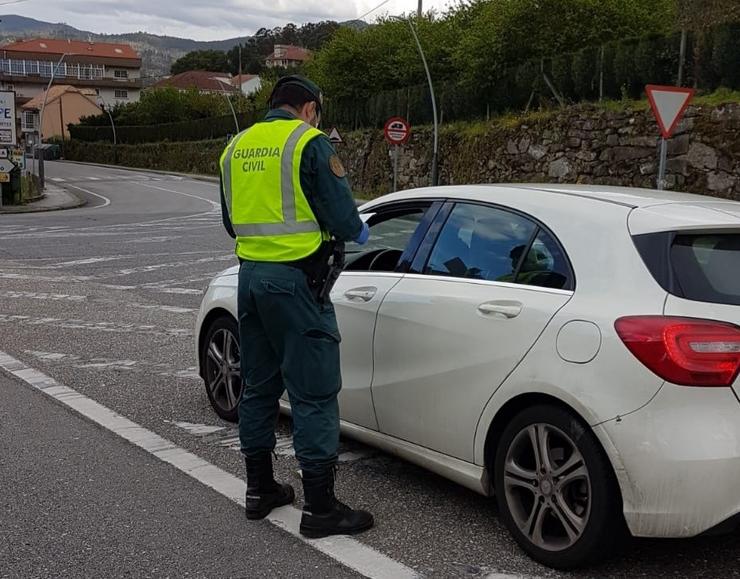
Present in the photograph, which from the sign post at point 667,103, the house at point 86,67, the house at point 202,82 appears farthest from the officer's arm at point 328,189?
the house at point 86,67

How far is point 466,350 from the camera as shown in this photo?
3641 mm

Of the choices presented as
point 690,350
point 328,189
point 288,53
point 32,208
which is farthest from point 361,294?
point 288,53

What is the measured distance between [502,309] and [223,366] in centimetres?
227

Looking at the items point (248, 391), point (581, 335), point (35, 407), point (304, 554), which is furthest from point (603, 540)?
point (35, 407)

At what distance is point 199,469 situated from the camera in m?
4.52

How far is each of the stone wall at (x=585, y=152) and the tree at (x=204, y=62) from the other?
133 meters

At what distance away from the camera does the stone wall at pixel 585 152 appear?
1973 centimetres

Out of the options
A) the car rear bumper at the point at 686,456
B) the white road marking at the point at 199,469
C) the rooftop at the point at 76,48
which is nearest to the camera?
the car rear bumper at the point at 686,456

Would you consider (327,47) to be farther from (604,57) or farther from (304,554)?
(304,554)

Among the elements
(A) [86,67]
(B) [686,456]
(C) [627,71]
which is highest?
(A) [86,67]

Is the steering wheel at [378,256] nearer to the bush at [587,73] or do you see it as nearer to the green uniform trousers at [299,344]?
the green uniform trousers at [299,344]

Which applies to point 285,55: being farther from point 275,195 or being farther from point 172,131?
point 275,195

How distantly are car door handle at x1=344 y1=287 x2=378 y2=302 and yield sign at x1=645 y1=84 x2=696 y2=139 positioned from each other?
7827 millimetres

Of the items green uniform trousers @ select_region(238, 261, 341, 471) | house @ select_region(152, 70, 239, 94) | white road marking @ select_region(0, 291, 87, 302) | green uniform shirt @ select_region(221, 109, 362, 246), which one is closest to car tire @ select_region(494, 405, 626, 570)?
green uniform trousers @ select_region(238, 261, 341, 471)
